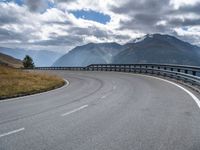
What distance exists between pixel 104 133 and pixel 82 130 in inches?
25.3

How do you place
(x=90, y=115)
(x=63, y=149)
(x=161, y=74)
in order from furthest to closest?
(x=161, y=74) → (x=90, y=115) → (x=63, y=149)

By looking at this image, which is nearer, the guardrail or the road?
the road

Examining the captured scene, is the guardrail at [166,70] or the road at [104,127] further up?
the guardrail at [166,70]

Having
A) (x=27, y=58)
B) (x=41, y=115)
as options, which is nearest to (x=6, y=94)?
(x=41, y=115)

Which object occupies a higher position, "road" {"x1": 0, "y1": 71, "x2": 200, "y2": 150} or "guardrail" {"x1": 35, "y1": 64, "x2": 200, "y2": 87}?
"guardrail" {"x1": 35, "y1": 64, "x2": 200, "y2": 87}

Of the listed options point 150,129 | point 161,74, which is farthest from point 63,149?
point 161,74

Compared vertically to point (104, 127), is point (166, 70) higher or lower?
higher

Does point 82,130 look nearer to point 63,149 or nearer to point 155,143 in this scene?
point 63,149

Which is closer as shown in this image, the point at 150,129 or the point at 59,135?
the point at 59,135

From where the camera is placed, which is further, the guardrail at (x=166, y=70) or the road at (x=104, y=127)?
the guardrail at (x=166, y=70)

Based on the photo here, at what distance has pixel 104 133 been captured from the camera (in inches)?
260

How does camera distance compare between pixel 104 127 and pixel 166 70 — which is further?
pixel 166 70

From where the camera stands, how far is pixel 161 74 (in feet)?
93.7

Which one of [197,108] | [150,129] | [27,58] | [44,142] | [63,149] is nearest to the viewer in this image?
[63,149]
